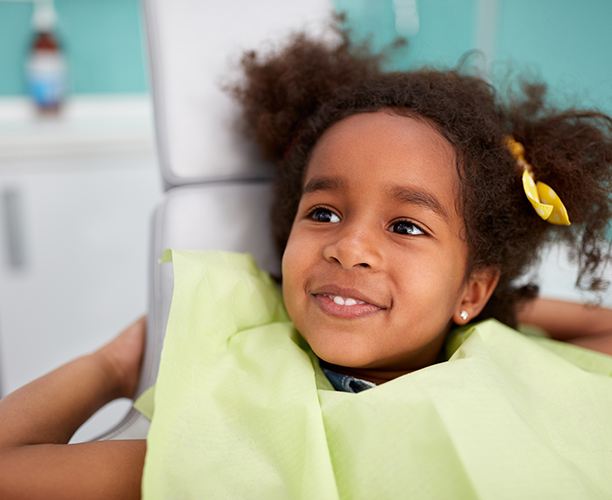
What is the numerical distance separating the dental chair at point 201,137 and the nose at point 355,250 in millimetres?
254

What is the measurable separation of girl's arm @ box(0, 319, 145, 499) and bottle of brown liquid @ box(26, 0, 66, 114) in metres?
1.28

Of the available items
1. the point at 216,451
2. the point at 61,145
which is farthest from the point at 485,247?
the point at 61,145

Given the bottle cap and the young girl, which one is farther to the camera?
the bottle cap

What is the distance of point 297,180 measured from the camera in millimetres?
897

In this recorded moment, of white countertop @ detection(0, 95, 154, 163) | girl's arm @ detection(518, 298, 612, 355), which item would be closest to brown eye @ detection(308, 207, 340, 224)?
girl's arm @ detection(518, 298, 612, 355)

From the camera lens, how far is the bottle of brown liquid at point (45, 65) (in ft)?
6.10

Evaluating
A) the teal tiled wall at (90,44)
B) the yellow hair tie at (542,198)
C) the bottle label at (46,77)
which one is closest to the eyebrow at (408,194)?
the yellow hair tie at (542,198)

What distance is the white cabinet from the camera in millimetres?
1642

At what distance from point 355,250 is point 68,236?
47.4 inches

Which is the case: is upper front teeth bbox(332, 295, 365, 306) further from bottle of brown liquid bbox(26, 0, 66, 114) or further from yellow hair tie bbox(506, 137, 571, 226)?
bottle of brown liquid bbox(26, 0, 66, 114)

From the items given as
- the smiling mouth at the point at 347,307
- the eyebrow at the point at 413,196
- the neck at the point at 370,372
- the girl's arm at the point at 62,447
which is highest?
the eyebrow at the point at 413,196

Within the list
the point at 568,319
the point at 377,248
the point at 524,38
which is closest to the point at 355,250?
the point at 377,248

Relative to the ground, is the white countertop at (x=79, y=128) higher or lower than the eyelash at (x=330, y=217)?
lower

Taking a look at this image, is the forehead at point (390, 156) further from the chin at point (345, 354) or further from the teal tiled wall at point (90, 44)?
the teal tiled wall at point (90, 44)
